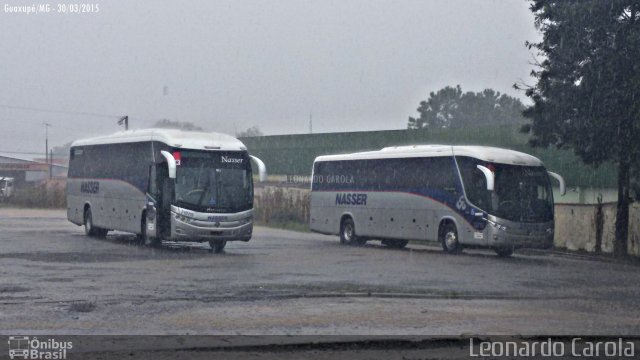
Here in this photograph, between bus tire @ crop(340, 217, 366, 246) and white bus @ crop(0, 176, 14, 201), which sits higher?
white bus @ crop(0, 176, 14, 201)

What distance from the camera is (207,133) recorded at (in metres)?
28.5

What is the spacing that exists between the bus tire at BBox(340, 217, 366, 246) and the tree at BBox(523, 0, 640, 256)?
25.3 ft

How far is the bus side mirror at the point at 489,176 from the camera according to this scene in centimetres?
2756

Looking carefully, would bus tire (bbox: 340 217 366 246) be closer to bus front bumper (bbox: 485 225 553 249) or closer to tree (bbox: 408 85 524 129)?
bus front bumper (bbox: 485 225 553 249)

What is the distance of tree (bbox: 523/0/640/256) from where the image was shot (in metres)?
26.5

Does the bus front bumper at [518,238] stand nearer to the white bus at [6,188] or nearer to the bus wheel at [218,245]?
the bus wheel at [218,245]

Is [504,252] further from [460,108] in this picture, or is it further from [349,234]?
[460,108]

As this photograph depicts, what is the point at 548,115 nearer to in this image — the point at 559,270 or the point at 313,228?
the point at 559,270

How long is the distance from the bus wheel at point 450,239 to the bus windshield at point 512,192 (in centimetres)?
128

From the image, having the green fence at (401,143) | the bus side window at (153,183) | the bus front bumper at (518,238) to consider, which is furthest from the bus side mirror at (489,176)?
the bus side window at (153,183)

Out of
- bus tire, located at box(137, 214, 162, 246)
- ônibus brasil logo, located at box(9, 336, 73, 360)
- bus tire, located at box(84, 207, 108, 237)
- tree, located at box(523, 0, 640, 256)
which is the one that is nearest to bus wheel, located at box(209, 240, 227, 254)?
bus tire, located at box(137, 214, 162, 246)

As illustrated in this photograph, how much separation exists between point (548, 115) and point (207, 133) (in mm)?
9670
